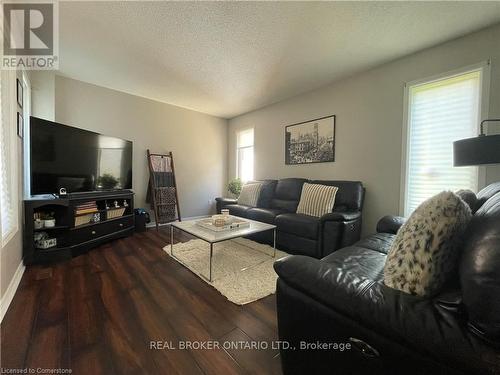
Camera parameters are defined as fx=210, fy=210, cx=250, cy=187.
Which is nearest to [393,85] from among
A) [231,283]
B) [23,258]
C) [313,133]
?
[313,133]

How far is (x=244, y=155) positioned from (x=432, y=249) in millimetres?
4270

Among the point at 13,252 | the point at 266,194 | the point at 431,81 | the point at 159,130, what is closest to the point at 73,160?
the point at 13,252

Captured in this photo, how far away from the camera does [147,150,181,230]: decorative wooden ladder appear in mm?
3807

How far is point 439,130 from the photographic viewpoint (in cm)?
229

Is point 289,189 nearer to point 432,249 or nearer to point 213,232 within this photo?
point 213,232

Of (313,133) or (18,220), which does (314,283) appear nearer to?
(18,220)

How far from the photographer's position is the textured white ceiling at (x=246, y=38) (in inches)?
69.4

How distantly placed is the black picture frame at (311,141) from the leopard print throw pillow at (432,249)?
8.28ft

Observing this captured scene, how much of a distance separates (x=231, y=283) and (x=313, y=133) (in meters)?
2.64

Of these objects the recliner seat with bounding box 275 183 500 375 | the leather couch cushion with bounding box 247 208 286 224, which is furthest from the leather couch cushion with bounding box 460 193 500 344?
the leather couch cushion with bounding box 247 208 286 224

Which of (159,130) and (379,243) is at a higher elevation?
(159,130)

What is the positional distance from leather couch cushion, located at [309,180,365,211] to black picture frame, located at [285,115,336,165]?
0.54 meters

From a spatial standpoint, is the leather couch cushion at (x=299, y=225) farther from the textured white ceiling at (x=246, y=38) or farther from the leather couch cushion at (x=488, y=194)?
the textured white ceiling at (x=246, y=38)

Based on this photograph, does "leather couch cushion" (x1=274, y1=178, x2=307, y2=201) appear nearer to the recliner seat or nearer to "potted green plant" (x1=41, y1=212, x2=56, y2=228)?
the recliner seat
